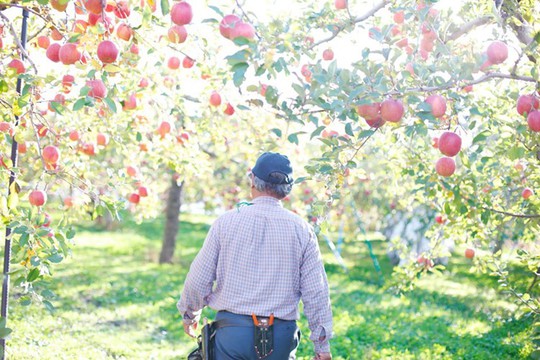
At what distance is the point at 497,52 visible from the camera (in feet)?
10.2

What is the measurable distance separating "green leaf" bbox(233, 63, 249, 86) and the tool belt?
1.19 metres

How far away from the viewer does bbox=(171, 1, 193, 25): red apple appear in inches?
109

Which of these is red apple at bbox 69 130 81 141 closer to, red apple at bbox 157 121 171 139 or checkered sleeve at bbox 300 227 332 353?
red apple at bbox 157 121 171 139

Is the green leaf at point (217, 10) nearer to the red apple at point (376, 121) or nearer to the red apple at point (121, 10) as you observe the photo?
the red apple at point (121, 10)

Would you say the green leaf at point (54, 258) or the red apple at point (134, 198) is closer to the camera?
the green leaf at point (54, 258)

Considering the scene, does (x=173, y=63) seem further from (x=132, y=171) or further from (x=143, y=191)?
(x=143, y=191)

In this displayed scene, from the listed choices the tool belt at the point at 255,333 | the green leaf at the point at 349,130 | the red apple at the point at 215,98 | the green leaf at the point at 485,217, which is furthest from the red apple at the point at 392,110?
the red apple at the point at 215,98

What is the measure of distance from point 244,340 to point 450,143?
4.76 feet

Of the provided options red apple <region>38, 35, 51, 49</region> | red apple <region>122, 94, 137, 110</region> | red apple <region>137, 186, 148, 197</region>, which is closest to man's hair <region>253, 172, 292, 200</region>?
red apple <region>122, 94, 137, 110</region>

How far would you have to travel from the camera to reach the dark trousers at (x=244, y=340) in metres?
2.98

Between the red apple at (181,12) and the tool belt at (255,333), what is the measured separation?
4.68ft

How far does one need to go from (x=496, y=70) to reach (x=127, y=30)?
2000mm

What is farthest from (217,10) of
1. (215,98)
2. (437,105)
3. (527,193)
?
(527,193)

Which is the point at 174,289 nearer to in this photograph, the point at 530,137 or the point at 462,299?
the point at 462,299
